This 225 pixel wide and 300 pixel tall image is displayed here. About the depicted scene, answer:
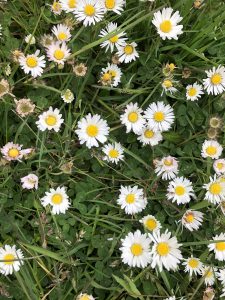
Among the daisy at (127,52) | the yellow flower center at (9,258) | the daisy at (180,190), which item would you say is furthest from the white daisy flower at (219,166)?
the yellow flower center at (9,258)

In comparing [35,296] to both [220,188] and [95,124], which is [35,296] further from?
[220,188]

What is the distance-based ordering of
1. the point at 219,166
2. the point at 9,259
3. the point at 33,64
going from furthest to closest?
1. the point at 219,166
2. the point at 33,64
3. the point at 9,259

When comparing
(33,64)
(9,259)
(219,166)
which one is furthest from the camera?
(219,166)

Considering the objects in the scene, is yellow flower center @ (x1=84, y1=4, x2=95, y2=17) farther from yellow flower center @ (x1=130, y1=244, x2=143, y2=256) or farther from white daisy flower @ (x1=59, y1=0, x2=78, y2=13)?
yellow flower center @ (x1=130, y1=244, x2=143, y2=256)

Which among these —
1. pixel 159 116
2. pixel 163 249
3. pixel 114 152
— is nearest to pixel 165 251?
pixel 163 249

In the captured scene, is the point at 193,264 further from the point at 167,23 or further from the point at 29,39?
the point at 29,39

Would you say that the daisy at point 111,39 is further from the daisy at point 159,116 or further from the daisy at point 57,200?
the daisy at point 57,200

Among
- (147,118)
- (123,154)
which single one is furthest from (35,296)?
(147,118)
